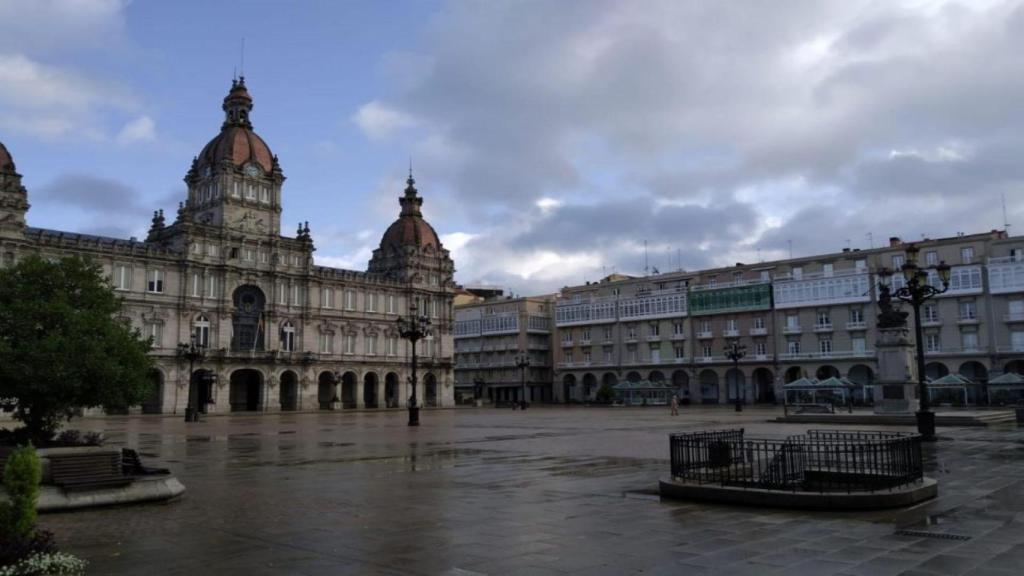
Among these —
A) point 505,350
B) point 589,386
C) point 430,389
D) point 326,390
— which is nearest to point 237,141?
point 326,390

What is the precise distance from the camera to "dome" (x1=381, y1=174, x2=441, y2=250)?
9050 centimetres

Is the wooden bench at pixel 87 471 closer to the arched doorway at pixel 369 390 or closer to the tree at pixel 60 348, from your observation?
the tree at pixel 60 348

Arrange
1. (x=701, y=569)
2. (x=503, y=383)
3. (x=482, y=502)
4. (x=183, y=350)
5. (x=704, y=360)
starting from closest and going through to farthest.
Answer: (x=701, y=569) → (x=482, y=502) → (x=183, y=350) → (x=704, y=360) → (x=503, y=383)

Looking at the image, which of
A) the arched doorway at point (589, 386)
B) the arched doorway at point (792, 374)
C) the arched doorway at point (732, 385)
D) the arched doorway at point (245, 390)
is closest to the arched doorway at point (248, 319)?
the arched doorway at point (245, 390)

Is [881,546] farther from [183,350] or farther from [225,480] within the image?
[183,350]

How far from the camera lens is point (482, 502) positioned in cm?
1254

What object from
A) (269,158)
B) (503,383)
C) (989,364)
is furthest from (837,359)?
(269,158)

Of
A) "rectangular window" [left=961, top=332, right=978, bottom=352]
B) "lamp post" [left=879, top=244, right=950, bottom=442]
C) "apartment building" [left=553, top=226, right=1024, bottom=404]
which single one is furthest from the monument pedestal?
"rectangular window" [left=961, top=332, right=978, bottom=352]

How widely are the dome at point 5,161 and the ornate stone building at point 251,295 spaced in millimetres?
106

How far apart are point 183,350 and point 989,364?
68.9m

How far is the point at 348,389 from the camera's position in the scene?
8200 centimetres

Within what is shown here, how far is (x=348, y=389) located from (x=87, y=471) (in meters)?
70.8

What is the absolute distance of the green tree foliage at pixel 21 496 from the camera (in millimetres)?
6742

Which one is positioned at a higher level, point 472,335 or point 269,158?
point 269,158
